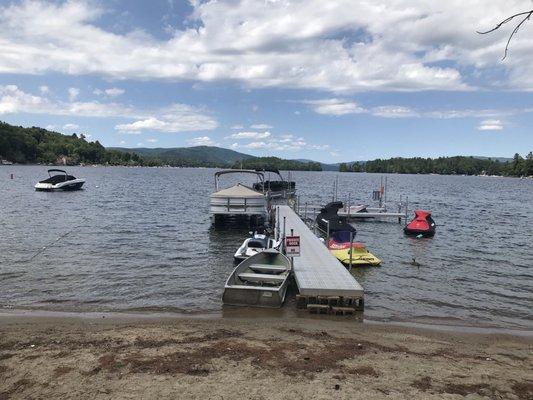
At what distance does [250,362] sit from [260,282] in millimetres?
7178

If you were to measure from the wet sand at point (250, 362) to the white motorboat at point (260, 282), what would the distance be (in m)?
1.90

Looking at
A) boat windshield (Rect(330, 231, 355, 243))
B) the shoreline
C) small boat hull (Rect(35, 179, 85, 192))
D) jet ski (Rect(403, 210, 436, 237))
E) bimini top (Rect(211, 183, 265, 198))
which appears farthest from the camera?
small boat hull (Rect(35, 179, 85, 192))

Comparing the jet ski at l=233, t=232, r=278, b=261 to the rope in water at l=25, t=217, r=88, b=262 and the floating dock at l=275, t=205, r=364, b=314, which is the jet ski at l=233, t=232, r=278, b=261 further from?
the rope in water at l=25, t=217, r=88, b=262

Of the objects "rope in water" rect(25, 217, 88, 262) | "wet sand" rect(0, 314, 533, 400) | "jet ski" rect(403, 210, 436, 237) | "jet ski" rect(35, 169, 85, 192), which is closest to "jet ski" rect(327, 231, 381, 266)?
"wet sand" rect(0, 314, 533, 400)

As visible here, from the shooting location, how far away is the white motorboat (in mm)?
14508

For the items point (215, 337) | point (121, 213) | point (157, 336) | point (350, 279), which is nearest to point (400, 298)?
point (350, 279)

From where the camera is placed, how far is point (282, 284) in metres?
15.2

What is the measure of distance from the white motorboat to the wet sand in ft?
6.24

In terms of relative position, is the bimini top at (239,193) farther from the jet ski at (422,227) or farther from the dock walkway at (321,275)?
the dock walkway at (321,275)

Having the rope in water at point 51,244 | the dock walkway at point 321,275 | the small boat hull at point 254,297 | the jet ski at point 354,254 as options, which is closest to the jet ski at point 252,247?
the dock walkway at point 321,275

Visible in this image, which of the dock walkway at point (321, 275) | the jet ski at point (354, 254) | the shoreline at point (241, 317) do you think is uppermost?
the dock walkway at point (321, 275)

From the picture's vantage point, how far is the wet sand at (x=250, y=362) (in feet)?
25.1

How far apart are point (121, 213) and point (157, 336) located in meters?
34.7

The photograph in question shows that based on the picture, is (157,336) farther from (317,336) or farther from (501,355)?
(501,355)
